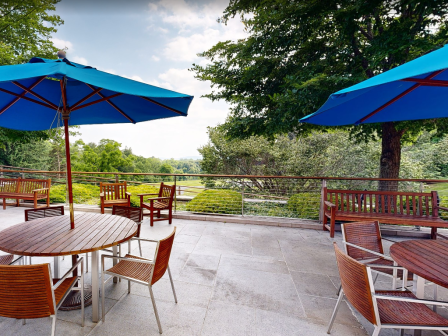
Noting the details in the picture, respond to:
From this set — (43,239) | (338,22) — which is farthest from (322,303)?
(338,22)

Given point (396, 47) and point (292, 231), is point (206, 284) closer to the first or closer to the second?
point (292, 231)

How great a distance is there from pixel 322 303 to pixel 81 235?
2.32 meters

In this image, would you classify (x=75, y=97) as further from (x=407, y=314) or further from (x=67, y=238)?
(x=407, y=314)

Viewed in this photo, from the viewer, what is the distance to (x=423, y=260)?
1.54m

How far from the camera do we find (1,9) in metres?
8.33

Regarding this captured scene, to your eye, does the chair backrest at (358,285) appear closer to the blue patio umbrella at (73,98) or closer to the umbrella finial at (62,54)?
the blue patio umbrella at (73,98)

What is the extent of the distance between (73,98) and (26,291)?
2.25 metres

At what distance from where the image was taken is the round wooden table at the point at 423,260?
1.35 m

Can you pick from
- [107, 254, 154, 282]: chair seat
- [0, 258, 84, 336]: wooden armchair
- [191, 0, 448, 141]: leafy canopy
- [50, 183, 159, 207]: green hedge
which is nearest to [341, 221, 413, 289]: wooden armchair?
[107, 254, 154, 282]: chair seat

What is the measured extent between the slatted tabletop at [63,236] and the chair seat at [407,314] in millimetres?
1972

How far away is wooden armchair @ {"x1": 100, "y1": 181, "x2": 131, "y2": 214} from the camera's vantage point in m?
4.38

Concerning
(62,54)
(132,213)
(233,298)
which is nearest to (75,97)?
(62,54)

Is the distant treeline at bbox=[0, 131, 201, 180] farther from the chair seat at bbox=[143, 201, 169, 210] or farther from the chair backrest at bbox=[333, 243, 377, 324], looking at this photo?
the chair backrest at bbox=[333, 243, 377, 324]

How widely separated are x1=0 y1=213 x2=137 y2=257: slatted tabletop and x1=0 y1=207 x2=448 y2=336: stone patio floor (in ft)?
2.20
